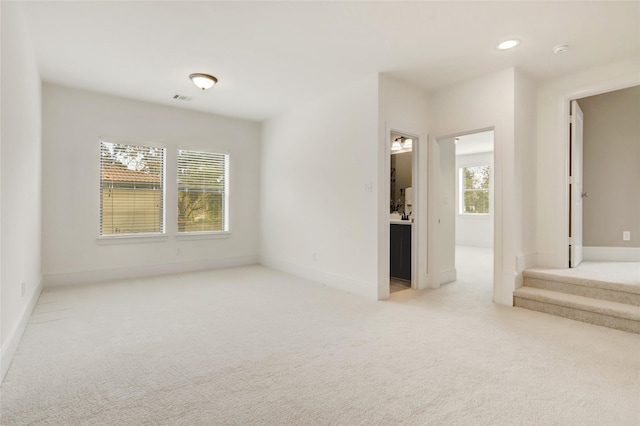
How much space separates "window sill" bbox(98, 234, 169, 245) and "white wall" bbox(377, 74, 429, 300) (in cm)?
366

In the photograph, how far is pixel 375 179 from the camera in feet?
13.2

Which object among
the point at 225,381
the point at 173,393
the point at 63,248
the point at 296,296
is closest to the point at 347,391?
the point at 225,381

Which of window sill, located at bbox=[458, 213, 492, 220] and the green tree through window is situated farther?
the green tree through window

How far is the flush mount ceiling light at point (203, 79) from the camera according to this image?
4.05 metres

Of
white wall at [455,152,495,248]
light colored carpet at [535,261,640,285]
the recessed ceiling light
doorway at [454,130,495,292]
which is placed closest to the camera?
the recessed ceiling light

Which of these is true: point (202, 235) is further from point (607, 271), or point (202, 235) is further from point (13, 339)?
point (607, 271)

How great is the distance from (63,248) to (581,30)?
657 cm

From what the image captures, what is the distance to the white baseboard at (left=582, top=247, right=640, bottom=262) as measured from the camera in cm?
459

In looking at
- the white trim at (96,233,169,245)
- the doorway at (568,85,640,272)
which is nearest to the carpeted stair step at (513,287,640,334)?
the doorway at (568,85,640,272)

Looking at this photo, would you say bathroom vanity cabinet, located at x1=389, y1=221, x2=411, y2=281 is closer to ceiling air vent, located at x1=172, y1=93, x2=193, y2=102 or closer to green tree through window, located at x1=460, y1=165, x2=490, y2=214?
ceiling air vent, located at x1=172, y1=93, x2=193, y2=102

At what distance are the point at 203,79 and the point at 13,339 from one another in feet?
10.5

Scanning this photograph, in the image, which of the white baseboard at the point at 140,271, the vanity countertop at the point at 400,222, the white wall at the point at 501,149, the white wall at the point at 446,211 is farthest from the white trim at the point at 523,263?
the white baseboard at the point at 140,271

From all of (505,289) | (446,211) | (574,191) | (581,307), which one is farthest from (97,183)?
(574,191)

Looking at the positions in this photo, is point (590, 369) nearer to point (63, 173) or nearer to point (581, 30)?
point (581, 30)
